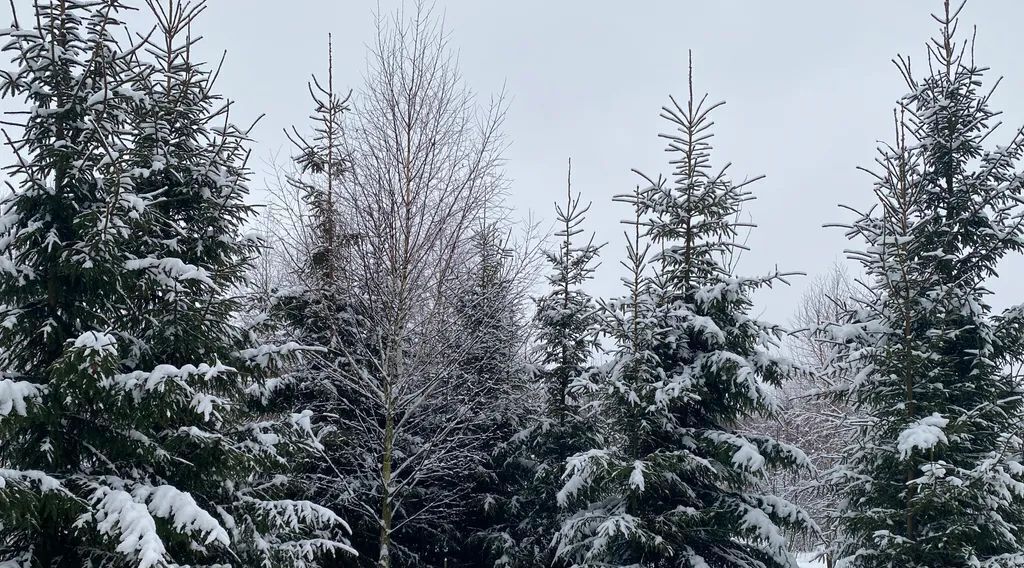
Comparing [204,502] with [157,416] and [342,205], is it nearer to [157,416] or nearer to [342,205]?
[157,416]

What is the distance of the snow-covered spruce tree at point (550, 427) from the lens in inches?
587

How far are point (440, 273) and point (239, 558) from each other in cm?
671

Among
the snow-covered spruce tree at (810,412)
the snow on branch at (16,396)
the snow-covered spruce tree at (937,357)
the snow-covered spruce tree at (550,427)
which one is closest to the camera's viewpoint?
the snow on branch at (16,396)

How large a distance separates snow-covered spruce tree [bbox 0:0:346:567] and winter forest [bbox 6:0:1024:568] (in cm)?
4

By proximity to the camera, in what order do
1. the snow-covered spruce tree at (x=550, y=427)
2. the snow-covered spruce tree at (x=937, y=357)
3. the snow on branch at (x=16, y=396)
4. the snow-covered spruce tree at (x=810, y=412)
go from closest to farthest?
1. the snow on branch at (x=16, y=396)
2. the snow-covered spruce tree at (x=937, y=357)
3. the snow-covered spruce tree at (x=550, y=427)
4. the snow-covered spruce tree at (x=810, y=412)

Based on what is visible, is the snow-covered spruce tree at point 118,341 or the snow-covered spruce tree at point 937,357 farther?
the snow-covered spruce tree at point 937,357

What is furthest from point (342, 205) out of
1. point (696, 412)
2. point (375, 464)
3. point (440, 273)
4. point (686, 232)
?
point (696, 412)

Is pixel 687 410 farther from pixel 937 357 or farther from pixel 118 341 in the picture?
pixel 118 341

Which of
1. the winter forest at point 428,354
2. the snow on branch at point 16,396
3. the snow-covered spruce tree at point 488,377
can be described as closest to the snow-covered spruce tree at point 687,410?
the winter forest at point 428,354

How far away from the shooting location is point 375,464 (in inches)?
557

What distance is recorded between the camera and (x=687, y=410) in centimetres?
1166

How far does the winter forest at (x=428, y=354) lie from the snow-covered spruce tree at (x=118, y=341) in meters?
0.04

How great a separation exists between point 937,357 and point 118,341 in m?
10.4

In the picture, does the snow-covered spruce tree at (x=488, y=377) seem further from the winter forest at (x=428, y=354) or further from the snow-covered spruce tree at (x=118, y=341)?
the snow-covered spruce tree at (x=118, y=341)
